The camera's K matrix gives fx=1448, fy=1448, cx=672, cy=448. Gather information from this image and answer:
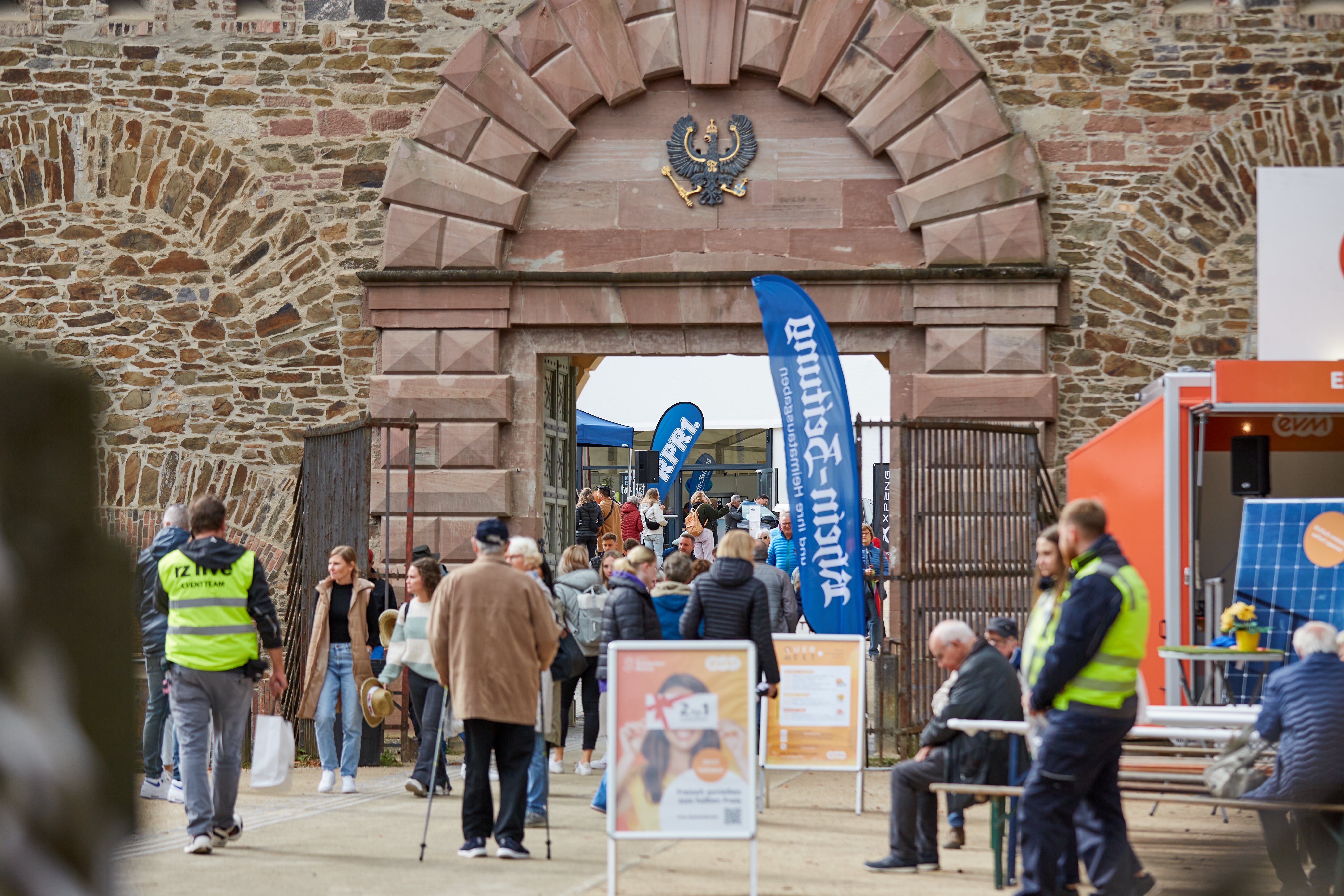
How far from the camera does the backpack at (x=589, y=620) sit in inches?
401

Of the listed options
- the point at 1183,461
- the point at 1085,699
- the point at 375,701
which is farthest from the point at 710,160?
the point at 1085,699

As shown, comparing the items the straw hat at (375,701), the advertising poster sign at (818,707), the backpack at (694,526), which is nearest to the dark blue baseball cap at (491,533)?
the advertising poster sign at (818,707)

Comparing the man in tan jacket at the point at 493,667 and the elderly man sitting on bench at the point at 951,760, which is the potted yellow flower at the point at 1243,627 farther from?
the man in tan jacket at the point at 493,667

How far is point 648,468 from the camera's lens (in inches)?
904

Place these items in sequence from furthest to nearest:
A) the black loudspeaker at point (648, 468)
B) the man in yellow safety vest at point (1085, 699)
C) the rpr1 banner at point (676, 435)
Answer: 1. the black loudspeaker at point (648, 468)
2. the rpr1 banner at point (676, 435)
3. the man in yellow safety vest at point (1085, 699)

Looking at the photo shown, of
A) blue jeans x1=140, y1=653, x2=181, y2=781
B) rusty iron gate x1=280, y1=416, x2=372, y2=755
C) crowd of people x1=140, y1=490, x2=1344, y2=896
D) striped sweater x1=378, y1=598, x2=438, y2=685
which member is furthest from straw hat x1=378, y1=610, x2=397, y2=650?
blue jeans x1=140, y1=653, x2=181, y2=781

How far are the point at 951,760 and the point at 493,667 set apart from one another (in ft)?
7.24

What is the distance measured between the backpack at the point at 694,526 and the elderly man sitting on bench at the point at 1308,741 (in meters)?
11.2

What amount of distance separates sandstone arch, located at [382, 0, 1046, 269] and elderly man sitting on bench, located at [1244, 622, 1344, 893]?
257 inches

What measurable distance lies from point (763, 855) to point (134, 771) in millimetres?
6997

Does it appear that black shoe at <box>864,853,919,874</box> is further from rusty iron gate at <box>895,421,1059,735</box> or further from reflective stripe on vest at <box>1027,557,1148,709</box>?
rusty iron gate at <box>895,421,1059,735</box>

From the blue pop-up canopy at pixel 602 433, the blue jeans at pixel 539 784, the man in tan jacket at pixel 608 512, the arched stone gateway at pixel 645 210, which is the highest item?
the arched stone gateway at pixel 645 210

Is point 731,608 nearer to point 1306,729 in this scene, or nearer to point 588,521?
point 1306,729

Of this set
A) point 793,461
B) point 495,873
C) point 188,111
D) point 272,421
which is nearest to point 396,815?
point 495,873
